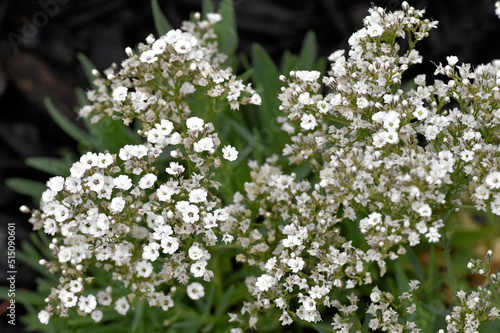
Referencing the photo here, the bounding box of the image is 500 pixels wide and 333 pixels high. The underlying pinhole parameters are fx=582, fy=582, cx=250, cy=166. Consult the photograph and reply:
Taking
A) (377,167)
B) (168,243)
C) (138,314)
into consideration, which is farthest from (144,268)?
(377,167)

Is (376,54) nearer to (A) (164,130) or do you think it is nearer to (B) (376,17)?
(B) (376,17)

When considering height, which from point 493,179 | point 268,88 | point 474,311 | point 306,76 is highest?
point 268,88

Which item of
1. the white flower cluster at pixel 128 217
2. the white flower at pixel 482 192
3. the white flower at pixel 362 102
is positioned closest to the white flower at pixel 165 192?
the white flower cluster at pixel 128 217

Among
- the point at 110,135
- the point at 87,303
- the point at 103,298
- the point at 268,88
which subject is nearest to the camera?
the point at 87,303

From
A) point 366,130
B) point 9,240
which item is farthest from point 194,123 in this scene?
point 9,240

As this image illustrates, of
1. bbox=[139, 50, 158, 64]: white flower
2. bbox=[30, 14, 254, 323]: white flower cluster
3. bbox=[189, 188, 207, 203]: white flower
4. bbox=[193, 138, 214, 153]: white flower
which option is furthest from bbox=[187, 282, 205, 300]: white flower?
bbox=[139, 50, 158, 64]: white flower

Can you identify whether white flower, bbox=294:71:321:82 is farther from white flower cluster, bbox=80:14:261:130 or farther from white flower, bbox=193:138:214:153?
white flower, bbox=193:138:214:153

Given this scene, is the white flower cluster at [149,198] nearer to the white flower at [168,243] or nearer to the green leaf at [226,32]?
the white flower at [168,243]

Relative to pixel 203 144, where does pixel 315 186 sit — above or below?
below

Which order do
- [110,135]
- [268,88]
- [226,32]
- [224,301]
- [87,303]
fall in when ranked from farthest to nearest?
[268,88], [226,32], [110,135], [224,301], [87,303]

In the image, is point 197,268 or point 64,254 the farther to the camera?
point 64,254

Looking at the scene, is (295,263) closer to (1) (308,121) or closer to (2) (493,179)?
(1) (308,121)
